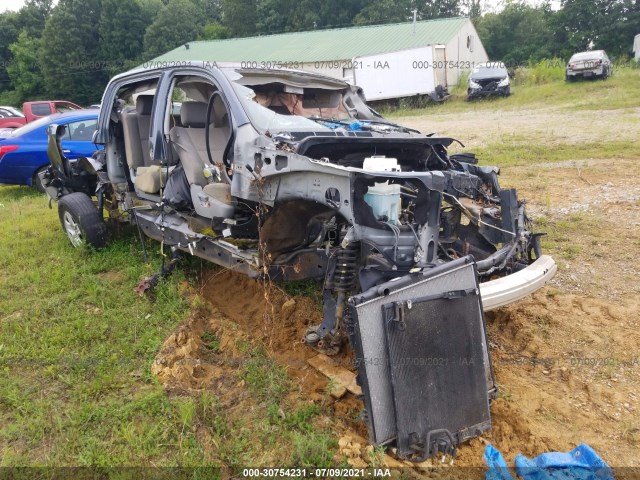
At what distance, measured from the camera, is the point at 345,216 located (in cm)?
309

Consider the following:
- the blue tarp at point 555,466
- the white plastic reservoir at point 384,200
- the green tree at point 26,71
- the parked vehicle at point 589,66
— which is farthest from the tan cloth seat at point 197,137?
the green tree at point 26,71

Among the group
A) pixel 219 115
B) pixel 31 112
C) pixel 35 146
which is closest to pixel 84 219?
pixel 219 115

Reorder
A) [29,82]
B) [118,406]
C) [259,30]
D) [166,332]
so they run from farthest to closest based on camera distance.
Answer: [259,30] → [29,82] → [166,332] → [118,406]

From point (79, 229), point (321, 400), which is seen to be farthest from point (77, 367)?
point (79, 229)

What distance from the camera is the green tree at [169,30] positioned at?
4531 cm

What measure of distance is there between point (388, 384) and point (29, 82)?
52.6 m

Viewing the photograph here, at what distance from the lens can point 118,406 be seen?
318cm

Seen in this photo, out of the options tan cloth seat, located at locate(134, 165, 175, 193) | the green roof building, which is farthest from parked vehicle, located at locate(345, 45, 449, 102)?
tan cloth seat, located at locate(134, 165, 175, 193)

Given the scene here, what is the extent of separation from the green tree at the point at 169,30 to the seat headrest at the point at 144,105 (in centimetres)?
4339

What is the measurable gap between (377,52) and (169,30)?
27399mm

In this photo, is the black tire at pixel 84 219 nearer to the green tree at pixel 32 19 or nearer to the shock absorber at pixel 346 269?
the shock absorber at pixel 346 269

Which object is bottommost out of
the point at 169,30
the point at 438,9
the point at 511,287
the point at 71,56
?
the point at 511,287

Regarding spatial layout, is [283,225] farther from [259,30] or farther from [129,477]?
[259,30]

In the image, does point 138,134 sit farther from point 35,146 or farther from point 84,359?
point 35,146
